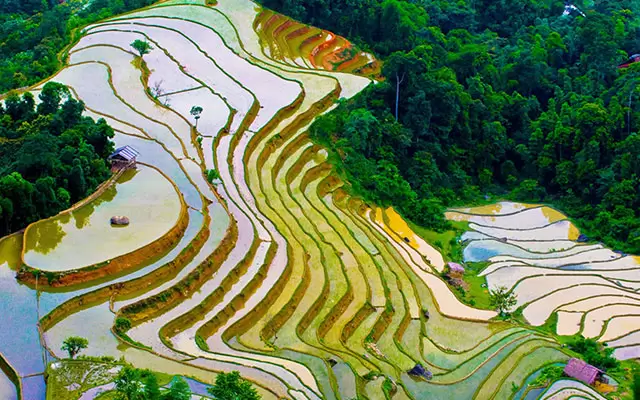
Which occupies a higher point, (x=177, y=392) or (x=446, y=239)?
(x=446, y=239)

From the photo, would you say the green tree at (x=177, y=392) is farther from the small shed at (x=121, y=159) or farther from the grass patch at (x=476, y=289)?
the grass patch at (x=476, y=289)

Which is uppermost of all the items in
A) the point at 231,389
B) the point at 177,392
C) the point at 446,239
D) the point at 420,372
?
the point at 446,239

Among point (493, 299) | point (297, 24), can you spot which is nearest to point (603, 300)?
point (493, 299)

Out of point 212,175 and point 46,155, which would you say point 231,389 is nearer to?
point 46,155

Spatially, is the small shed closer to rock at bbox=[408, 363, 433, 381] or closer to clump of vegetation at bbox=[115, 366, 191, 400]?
rock at bbox=[408, 363, 433, 381]

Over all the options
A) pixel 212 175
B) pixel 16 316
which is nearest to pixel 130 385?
pixel 16 316

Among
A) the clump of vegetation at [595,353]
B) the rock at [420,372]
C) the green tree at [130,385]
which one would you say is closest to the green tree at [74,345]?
the green tree at [130,385]

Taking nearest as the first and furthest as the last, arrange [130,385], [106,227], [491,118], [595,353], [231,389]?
1. [130,385]
2. [231,389]
3. [595,353]
4. [106,227]
5. [491,118]

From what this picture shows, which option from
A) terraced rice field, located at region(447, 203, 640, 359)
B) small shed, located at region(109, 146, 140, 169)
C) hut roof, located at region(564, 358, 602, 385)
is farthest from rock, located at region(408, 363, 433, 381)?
small shed, located at region(109, 146, 140, 169)
